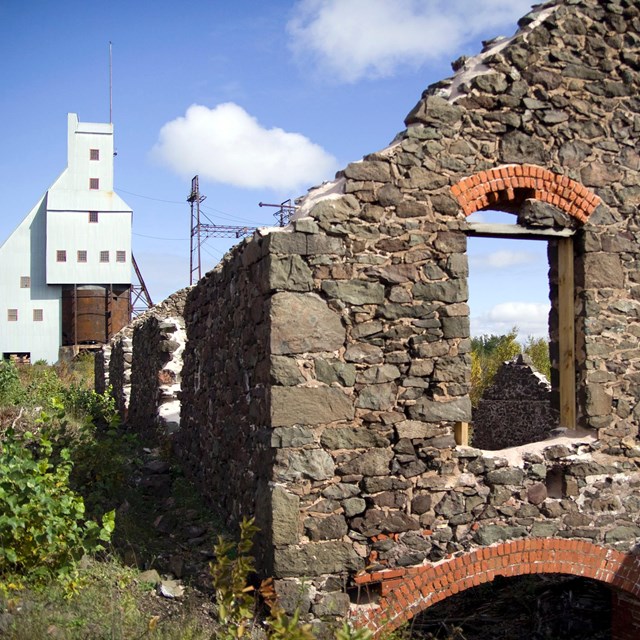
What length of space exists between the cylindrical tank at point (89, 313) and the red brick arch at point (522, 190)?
26.7 meters

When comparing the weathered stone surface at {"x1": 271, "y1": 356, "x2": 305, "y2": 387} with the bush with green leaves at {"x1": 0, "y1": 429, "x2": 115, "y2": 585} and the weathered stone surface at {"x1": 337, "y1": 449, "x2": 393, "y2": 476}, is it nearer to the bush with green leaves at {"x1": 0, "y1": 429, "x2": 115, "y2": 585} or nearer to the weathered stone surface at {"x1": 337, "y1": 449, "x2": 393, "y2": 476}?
the weathered stone surface at {"x1": 337, "y1": 449, "x2": 393, "y2": 476}

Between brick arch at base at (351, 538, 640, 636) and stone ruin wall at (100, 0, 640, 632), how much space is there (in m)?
0.10

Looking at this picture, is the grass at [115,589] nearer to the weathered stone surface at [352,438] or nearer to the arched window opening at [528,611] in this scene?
the weathered stone surface at [352,438]

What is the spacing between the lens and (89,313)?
100 ft

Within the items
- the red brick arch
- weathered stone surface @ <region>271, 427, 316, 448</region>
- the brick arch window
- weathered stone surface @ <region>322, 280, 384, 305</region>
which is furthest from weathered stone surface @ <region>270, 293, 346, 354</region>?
the red brick arch

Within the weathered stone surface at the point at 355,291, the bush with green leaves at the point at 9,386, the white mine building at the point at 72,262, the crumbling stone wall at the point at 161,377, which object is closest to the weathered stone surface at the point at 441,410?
the weathered stone surface at the point at 355,291

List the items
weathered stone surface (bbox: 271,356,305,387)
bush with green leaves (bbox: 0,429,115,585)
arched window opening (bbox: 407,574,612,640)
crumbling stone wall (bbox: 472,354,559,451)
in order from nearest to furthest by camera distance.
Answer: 1. bush with green leaves (bbox: 0,429,115,585)
2. weathered stone surface (bbox: 271,356,305,387)
3. arched window opening (bbox: 407,574,612,640)
4. crumbling stone wall (bbox: 472,354,559,451)

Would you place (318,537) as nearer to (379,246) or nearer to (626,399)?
(379,246)

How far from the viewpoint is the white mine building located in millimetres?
30422

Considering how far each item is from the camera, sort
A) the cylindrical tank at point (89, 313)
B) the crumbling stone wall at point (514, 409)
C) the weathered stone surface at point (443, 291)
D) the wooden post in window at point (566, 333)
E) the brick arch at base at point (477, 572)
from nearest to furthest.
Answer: the brick arch at base at point (477, 572)
the weathered stone surface at point (443, 291)
the wooden post in window at point (566, 333)
the crumbling stone wall at point (514, 409)
the cylindrical tank at point (89, 313)

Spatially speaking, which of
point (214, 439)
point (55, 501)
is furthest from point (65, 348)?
point (55, 501)

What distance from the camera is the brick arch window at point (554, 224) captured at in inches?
240

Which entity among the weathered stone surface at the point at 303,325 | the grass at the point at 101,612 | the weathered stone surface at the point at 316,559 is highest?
the weathered stone surface at the point at 303,325

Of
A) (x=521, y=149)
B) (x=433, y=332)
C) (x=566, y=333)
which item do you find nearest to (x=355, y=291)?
(x=433, y=332)
